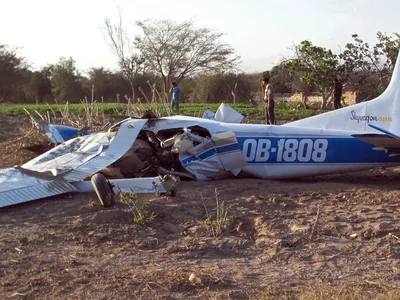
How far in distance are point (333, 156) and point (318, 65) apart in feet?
64.6

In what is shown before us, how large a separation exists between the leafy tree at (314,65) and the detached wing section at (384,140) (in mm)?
19633

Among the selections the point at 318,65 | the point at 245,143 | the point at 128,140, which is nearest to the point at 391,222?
the point at 245,143

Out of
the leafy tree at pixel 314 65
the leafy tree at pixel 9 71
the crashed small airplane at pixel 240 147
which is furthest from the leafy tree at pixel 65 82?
the crashed small airplane at pixel 240 147

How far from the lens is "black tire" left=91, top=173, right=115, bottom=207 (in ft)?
20.5

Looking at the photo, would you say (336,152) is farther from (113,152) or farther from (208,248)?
(208,248)

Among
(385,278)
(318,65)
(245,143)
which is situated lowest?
(385,278)

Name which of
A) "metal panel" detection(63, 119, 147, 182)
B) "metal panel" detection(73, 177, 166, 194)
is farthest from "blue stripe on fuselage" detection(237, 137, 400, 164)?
"metal panel" detection(73, 177, 166, 194)

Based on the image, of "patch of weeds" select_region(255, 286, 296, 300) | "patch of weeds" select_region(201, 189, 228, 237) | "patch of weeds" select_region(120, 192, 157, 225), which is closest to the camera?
"patch of weeds" select_region(255, 286, 296, 300)

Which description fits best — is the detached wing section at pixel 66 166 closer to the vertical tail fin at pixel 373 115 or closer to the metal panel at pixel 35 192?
the metal panel at pixel 35 192

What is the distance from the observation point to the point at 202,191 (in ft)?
24.2

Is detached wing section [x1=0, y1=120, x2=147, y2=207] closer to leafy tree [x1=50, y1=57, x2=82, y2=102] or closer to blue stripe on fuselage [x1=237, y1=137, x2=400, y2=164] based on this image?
blue stripe on fuselage [x1=237, y1=137, x2=400, y2=164]

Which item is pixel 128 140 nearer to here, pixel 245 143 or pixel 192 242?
pixel 245 143

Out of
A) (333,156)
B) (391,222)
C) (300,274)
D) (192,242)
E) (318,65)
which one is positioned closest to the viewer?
(300,274)

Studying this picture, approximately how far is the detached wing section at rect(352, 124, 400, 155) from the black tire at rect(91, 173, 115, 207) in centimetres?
357
